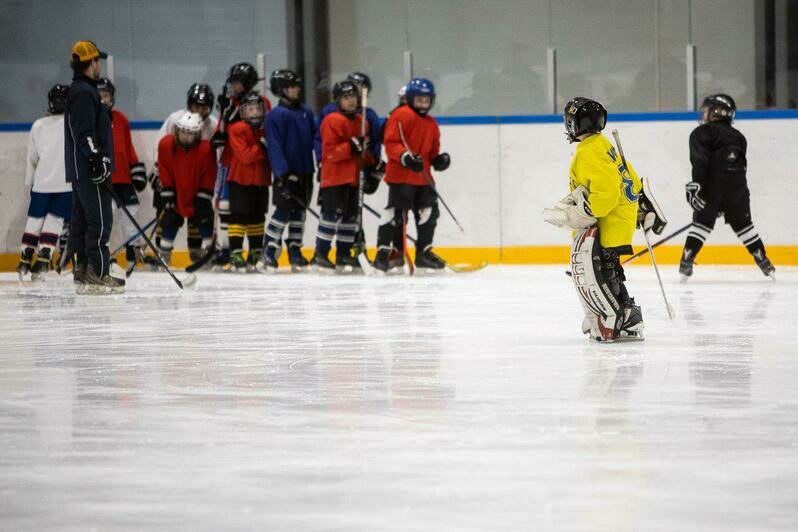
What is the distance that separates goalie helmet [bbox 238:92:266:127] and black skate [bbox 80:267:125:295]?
215 cm

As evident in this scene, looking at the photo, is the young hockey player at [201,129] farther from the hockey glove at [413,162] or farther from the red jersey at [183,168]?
the hockey glove at [413,162]

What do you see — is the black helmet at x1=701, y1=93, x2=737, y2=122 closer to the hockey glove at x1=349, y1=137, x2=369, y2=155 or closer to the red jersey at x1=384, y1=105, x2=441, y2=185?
the red jersey at x1=384, y1=105, x2=441, y2=185

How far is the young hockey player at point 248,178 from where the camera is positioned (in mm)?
9289

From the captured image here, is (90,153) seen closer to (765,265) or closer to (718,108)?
(718,108)

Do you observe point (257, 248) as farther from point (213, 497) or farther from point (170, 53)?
point (213, 497)

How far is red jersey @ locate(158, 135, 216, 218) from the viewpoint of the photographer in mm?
9492

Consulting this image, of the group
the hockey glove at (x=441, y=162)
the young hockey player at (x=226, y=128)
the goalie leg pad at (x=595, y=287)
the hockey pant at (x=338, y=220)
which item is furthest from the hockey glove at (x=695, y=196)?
the goalie leg pad at (x=595, y=287)

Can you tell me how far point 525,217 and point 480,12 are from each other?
1661 mm

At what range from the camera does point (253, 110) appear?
30.7ft

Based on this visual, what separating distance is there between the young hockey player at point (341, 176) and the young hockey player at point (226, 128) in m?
0.67

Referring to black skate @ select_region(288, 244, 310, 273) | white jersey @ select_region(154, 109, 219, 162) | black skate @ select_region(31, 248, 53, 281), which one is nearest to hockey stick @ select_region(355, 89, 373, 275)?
black skate @ select_region(288, 244, 310, 273)

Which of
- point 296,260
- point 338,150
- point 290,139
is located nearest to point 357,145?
point 338,150

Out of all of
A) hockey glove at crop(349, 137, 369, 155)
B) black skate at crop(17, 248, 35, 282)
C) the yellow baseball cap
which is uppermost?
the yellow baseball cap

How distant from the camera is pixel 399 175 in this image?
8.96m
